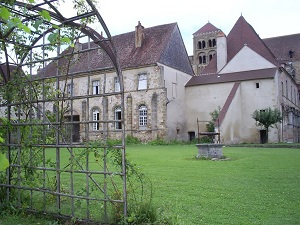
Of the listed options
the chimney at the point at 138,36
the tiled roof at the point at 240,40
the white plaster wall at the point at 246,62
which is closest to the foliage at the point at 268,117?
the white plaster wall at the point at 246,62

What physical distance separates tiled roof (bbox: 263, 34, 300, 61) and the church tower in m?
10.1

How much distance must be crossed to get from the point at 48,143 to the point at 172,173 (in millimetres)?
5086

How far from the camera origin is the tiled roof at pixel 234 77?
91.9 feet

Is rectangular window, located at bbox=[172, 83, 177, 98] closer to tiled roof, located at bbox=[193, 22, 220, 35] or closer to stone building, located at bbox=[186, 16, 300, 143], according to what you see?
stone building, located at bbox=[186, 16, 300, 143]

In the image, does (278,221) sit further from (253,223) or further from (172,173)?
(172,173)

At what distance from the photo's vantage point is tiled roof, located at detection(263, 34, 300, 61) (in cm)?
4506

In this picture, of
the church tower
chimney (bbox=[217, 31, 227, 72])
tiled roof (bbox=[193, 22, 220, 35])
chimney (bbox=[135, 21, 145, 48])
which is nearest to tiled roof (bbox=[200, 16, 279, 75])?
chimney (bbox=[217, 31, 227, 72])

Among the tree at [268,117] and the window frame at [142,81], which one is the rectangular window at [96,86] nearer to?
the window frame at [142,81]

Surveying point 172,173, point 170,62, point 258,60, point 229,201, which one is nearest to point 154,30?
point 170,62

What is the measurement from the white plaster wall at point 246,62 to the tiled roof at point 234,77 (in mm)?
584

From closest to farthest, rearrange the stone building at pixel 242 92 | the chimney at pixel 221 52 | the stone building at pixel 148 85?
the stone building at pixel 242 92 < the stone building at pixel 148 85 < the chimney at pixel 221 52

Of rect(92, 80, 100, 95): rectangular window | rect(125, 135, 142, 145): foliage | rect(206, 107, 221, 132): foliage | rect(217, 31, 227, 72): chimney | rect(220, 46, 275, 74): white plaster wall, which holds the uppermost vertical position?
rect(217, 31, 227, 72): chimney

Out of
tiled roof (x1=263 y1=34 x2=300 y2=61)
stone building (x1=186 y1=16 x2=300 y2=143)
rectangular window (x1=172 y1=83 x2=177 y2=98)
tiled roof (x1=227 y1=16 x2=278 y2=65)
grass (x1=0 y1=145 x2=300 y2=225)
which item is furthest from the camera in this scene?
tiled roof (x1=263 y1=34 x2=300 y2=61)

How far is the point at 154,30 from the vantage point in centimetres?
3225
